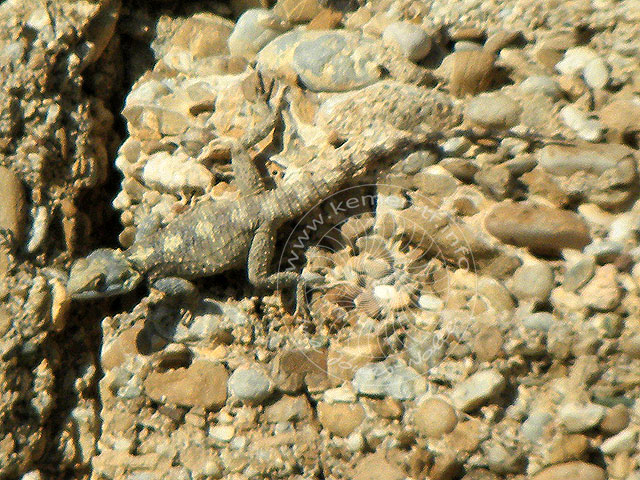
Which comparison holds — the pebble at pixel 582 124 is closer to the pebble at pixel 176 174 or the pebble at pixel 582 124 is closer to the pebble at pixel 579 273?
the pebble at pixel 579 273

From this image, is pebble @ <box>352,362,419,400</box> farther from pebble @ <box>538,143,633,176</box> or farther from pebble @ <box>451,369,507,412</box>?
pebble @ <box>538,143,633,176</box>

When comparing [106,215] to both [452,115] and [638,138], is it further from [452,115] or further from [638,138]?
[638,138]

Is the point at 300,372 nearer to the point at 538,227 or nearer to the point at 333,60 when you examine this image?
the point at 538,227

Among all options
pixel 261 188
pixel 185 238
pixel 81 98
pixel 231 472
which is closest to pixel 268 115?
pixel 261 188

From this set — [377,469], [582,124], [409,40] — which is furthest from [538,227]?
[377,469]

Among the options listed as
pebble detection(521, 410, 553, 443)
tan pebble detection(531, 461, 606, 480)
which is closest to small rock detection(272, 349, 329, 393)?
pebble detection(521, 410, 553, 443)
